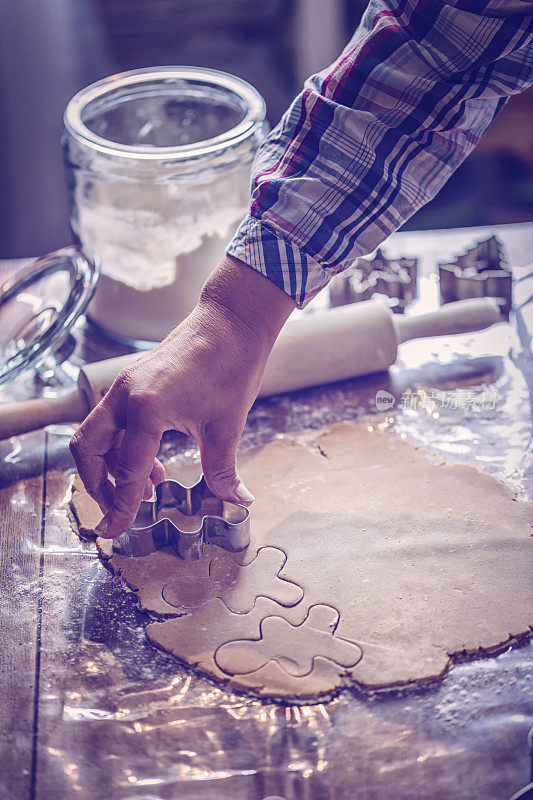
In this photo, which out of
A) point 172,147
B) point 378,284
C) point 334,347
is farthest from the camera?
point 378,284

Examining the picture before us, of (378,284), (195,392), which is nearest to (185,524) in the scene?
(195,392)

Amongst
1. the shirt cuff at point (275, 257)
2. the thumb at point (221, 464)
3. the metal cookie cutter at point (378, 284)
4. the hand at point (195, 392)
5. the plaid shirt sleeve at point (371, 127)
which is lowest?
the metal cookie cutter at point (378, 284)

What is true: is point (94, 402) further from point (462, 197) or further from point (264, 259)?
point (462, 197)

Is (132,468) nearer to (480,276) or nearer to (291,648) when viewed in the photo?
(291,648)

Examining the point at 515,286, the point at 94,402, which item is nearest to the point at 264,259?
the point at 94,402

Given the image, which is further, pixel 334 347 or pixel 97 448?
pixel 334 347

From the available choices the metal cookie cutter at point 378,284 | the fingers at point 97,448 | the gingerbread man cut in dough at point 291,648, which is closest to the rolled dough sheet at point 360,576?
the gingerbread man cut in dough at point 291,648

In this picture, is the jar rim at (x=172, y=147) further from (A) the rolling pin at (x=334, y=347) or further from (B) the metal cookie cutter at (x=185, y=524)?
(B) the metal cookie cutter at (x=185, y=524)

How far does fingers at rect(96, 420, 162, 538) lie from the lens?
967 mm

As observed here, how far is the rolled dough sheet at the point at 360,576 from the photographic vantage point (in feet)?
3.07

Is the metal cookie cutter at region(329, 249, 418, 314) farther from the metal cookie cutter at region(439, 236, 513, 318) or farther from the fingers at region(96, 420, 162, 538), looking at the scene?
the fingers at region(96, 420, 162, 538)

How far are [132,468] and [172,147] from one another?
74 centimetres

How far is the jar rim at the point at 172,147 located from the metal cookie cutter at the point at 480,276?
478 mm

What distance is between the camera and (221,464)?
1021 millimetres
